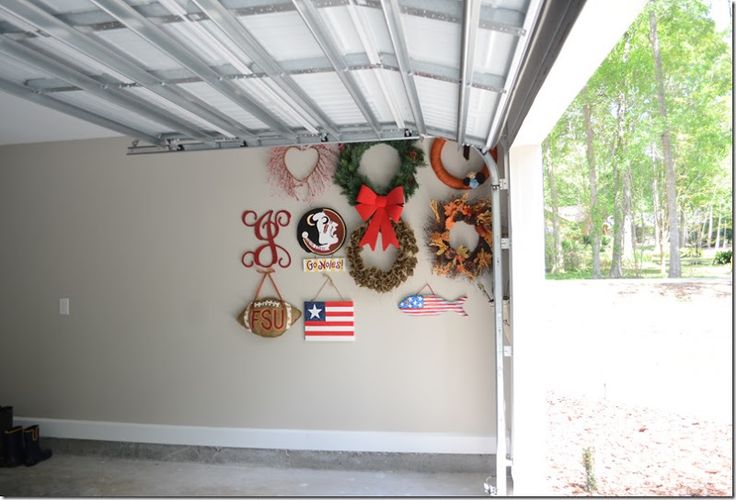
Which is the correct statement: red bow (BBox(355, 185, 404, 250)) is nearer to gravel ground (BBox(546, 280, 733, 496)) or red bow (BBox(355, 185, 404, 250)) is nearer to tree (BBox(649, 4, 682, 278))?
gravel ground (BBox(546, 280, 733, 496))

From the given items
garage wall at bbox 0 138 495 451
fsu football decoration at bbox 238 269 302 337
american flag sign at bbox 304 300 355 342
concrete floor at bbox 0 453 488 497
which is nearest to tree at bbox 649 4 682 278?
garage wall at bbox 0 138 495 451

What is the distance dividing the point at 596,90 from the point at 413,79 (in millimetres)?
2883

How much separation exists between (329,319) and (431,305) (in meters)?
0.79

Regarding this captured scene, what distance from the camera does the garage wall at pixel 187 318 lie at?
5.05 metres

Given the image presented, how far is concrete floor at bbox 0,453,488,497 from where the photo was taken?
4.68 m

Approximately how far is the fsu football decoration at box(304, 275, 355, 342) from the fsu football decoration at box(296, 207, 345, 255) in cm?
24

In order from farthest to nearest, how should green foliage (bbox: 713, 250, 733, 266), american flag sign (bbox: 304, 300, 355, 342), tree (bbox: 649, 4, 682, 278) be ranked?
american flag sign (bbox: 304, 300, 355, 342) → tree (bbox: 649, 4, 682, 278) → green foliage (bbox: 713, 250, 733, 266)

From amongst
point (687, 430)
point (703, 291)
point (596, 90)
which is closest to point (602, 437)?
point (687, 430)

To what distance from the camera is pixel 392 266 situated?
199 inches

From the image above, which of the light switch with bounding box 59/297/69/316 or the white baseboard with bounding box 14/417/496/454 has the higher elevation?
the light switch with bounding box 59/297/69/316

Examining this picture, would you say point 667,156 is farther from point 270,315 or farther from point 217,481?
point 217,481

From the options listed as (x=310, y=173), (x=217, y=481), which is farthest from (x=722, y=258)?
(x=217, y=481)

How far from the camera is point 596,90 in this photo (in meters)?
5.37

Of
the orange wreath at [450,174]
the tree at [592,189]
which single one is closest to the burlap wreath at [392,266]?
the orange wreath at [450,174]
